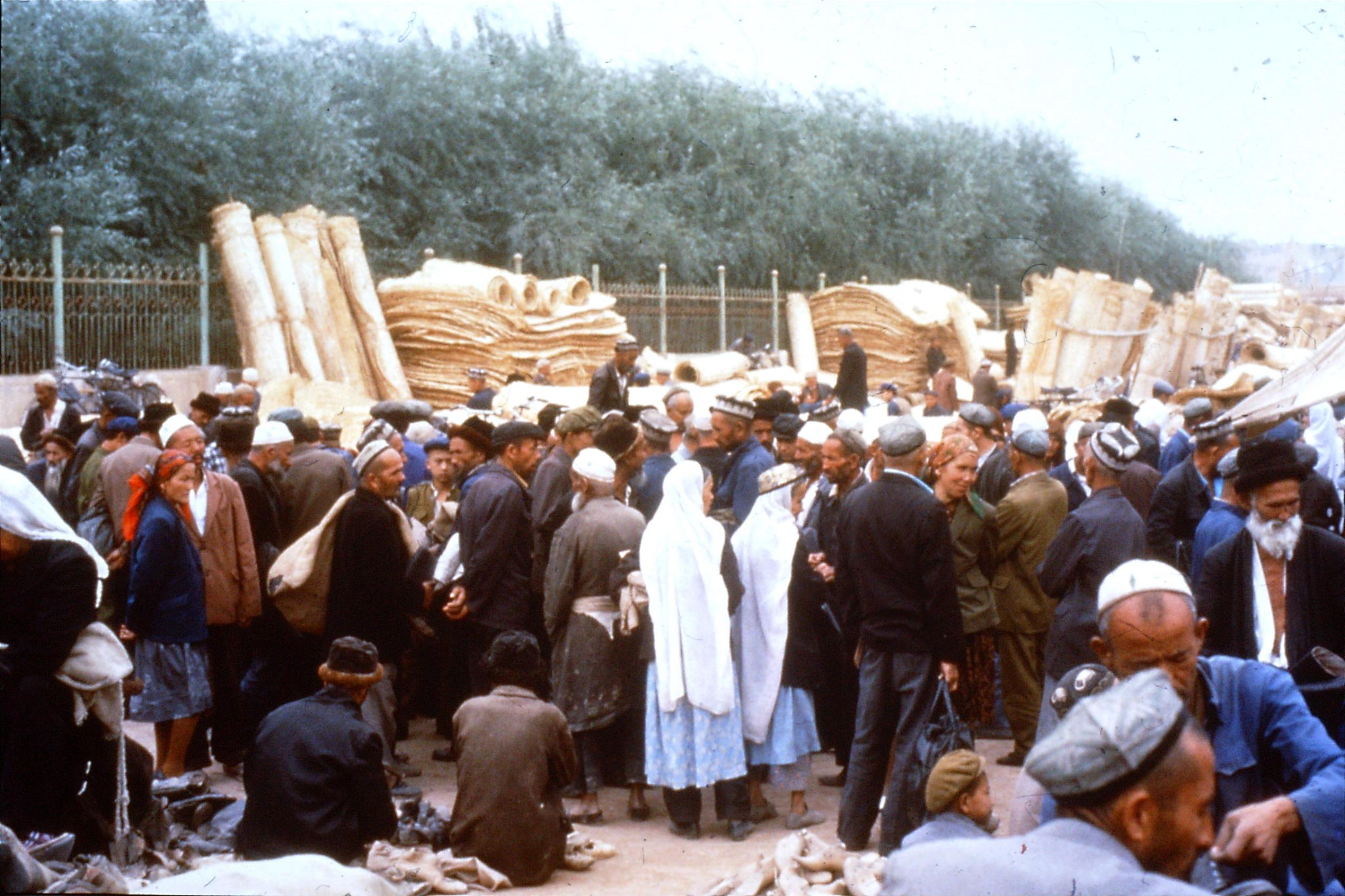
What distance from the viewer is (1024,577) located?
717cm

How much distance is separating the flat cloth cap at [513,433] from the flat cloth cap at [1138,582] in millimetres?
4494

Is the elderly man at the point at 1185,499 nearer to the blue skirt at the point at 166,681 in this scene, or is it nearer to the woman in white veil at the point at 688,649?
the woman in white veil at the point at 688,649

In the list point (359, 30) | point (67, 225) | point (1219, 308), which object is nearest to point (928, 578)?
point (67, 225)

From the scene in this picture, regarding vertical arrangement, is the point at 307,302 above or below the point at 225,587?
above

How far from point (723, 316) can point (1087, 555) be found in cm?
1784

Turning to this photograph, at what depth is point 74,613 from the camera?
15.5 feet

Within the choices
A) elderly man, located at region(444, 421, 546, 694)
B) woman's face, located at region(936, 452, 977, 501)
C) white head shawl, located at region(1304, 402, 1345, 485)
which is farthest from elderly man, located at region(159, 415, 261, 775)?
white head shawl, located at region(1304, 402, 1345, 485)

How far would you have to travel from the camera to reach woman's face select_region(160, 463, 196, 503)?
663 centimetres

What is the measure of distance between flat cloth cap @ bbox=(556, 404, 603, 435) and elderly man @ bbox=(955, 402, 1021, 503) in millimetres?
2133

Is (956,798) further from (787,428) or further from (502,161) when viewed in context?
(502,161)

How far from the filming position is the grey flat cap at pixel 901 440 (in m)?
5.92

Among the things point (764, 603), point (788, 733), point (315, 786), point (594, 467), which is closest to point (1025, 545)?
point (764, 603)

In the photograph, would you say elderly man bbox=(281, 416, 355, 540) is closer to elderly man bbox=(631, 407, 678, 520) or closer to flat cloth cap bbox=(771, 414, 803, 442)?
elderly man bbox=(631, 407, 678, 520)

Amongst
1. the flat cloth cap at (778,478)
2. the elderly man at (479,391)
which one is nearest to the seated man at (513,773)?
the flat cloth cap at (778,478)
